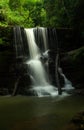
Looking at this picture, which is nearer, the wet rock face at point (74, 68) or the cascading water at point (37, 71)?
the cascading water at point (37, 71)

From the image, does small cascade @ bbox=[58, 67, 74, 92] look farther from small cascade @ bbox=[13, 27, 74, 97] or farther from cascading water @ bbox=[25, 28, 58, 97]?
cascading water @ bbox=[25, 28, 58, 97]

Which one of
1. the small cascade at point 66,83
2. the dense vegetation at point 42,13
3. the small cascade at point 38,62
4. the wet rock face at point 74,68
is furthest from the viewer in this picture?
the dense vegetation at point 42,13

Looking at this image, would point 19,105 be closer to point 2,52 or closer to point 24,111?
point 24,111

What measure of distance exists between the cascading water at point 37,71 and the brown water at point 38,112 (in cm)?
243

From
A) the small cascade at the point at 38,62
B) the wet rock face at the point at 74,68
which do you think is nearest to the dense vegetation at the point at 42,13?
the small cascade at the point at 38,62

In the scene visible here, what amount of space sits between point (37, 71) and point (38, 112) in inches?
355

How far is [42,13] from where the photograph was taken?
3609 cm

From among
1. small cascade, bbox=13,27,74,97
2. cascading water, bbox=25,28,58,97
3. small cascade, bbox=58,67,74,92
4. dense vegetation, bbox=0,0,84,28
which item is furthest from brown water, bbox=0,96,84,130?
dense vegetation, bbox=0,0,84,28

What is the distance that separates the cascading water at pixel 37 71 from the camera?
1913 centimetres

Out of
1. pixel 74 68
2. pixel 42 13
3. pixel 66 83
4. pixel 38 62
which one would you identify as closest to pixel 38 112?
pixel 66 83

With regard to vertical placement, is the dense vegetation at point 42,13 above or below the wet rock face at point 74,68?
above

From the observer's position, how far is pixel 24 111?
1303cm

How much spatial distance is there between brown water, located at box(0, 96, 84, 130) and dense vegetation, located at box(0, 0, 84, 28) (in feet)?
32.5

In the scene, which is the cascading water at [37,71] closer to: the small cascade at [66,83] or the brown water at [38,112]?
the small cascade at [66,83]
